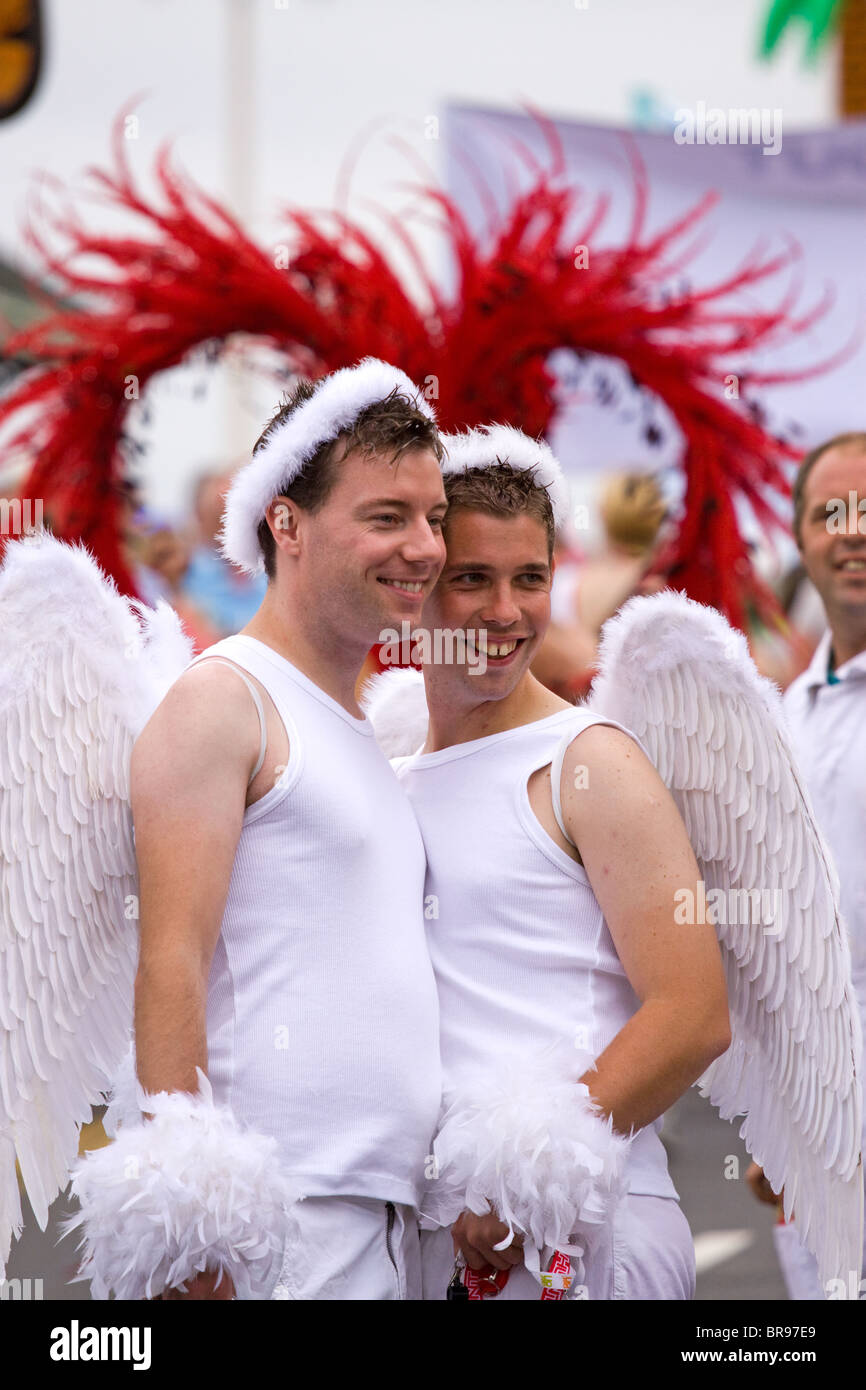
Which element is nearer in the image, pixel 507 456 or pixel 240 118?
pixel 507 456

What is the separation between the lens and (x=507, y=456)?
2.40 meters

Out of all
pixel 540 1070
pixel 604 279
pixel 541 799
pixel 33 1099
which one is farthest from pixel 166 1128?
pixel 604 279

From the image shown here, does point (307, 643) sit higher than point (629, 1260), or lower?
higher

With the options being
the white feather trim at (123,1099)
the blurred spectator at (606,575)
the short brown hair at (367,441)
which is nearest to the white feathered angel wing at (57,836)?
the white feather trim at (123,1099)

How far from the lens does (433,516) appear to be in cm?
226

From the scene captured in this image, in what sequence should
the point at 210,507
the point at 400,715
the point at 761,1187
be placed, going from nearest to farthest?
the point at 400,715 < the point at 761,1187 < the point at 210,507

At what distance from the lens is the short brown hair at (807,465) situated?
3301mm

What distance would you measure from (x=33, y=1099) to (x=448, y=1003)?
60 cm

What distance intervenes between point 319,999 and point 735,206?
176 inches

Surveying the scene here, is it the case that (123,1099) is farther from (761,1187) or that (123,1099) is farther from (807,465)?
(807,465)

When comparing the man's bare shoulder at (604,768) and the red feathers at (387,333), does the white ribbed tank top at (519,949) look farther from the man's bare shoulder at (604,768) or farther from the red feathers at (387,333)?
the red feathers at (387,333)

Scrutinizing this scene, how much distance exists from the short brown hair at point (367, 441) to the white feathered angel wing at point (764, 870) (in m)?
0.43
